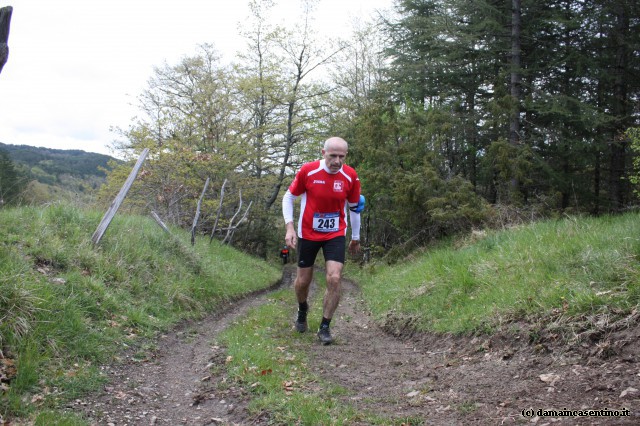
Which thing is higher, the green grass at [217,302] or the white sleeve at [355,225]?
the white sleeve at [355,225]

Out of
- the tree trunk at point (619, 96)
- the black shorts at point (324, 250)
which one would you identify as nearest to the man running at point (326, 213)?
the black shorts at point (324, 250)

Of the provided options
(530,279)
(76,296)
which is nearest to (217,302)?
(76,296)

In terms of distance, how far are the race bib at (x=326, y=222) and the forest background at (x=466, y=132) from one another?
17.6 ft

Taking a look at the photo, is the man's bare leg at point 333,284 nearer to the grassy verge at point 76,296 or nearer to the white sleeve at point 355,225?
the white sleeve at point 355,225

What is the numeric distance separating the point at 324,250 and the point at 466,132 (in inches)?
523

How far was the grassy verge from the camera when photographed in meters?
3.61

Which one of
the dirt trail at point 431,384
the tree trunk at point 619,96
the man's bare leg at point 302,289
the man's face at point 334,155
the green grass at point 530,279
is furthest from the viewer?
the tree trunk at point 619,96

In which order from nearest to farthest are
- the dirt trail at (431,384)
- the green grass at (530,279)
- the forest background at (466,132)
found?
the dirt trail at (431,384) → the green grass at (530,279) → the forest background at (466,132)

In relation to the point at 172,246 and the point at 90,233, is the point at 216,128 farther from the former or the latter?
the point at 90,233

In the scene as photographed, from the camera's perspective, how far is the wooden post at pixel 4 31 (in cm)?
356

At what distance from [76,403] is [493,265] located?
5479 mm

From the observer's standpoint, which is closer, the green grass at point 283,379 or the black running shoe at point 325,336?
the green grass at point 283,379

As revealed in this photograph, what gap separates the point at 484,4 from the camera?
50.2 feet

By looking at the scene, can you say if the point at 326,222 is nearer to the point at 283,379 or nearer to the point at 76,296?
the point at 283,379
